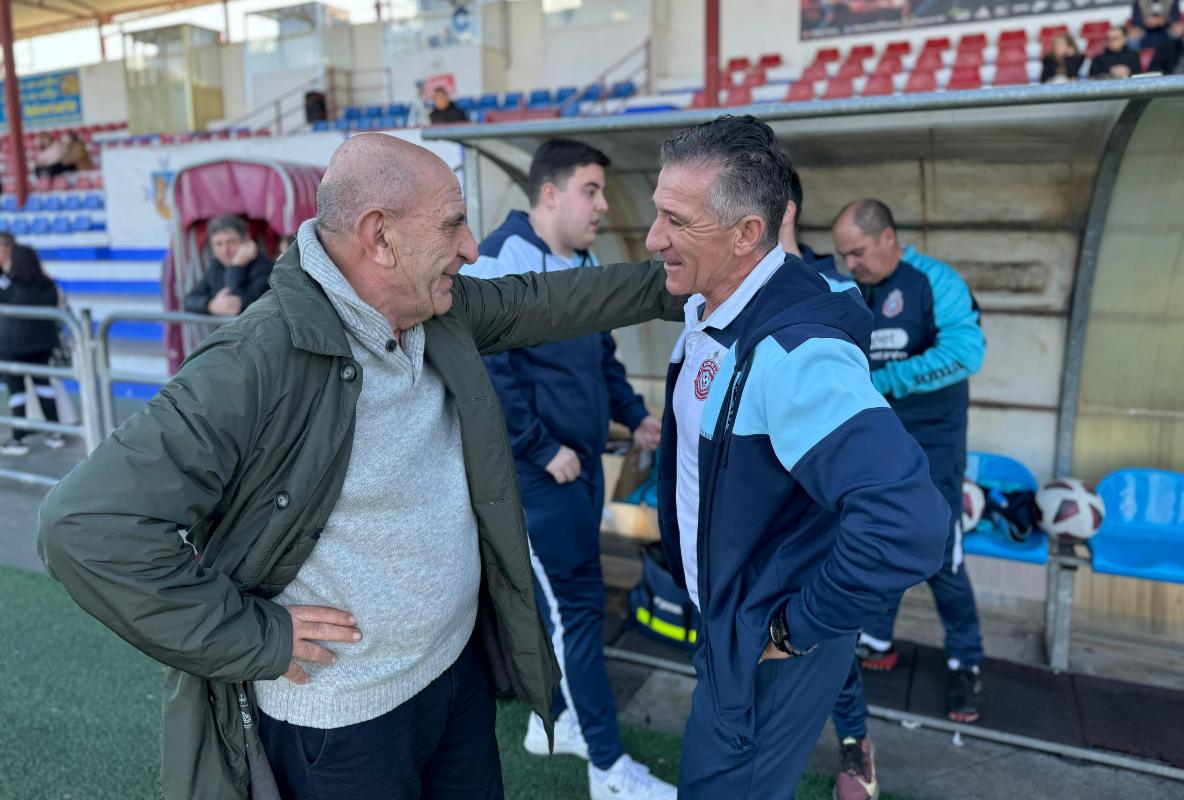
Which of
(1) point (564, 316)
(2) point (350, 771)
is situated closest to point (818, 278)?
(1) point (564, 316)

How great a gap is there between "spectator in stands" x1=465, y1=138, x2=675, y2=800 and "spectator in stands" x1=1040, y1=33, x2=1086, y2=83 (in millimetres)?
8013

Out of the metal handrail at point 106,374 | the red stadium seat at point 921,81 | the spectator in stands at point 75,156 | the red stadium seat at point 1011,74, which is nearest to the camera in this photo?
the metal handrail at point 106,374

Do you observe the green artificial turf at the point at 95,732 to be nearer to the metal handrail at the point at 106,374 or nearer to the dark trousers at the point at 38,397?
the metal handrail at the point at 106,374

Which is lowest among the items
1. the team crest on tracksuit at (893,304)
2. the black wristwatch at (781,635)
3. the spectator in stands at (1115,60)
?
the black wristwatch at (781,635)

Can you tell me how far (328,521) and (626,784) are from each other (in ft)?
5.38

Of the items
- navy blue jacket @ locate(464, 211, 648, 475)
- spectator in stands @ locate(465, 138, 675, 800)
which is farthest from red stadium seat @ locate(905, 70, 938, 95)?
navy blue jacket @ locate(464, 211, 648, 475)

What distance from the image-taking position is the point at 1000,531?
3.56 m

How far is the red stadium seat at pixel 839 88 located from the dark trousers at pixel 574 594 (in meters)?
10.3

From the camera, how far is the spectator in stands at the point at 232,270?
4906mm

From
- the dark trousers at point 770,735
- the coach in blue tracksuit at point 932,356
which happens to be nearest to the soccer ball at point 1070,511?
the coach in blue tracksuit at point 932,356

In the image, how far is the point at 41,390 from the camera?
662 centimetres

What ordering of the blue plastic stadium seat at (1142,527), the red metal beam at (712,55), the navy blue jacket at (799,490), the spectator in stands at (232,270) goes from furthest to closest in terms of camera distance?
1. the red metal beam at (712,55)
2. the spectator in stands at (232,270)
3. the blue plastic stadium seat at (1142,527)
4. the navy blue jacket at (799,490)

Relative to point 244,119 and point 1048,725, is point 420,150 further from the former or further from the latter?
point 244,119

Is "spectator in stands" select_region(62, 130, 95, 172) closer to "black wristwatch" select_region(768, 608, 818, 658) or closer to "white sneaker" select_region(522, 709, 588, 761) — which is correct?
"white sneaker" select_region(522, 709, 588, 761)
